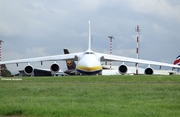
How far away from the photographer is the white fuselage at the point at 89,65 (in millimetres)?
40094

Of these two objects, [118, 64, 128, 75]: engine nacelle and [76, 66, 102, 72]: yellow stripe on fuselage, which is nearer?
[76, 66, 102, 72]: yellow stripe on fuselage

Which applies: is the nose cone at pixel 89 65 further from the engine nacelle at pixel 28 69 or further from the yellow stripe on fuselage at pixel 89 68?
the engine nacelle at pixel 28 69

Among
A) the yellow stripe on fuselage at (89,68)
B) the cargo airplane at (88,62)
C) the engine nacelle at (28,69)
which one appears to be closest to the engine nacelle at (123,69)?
the cargo airplane at (88,62)

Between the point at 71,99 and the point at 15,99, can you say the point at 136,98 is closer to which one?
the point at 71,99

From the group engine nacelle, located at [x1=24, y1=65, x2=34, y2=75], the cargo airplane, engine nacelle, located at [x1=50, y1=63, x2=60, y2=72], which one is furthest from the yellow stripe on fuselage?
engine nacelle, located at [x1=24, y1=65, x2=34, y2=75]

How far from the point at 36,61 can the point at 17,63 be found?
2.29m

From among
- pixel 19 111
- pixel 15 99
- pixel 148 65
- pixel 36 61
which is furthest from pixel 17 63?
pixel 19 111

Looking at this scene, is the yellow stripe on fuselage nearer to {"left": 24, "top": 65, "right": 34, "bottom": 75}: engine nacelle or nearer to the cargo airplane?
the cargo airplane

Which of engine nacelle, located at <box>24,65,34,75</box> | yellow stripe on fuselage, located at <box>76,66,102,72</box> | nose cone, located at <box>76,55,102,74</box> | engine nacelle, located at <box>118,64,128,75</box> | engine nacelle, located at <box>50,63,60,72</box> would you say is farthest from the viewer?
engine nacelle, located at <box>50,63,60,72</box>

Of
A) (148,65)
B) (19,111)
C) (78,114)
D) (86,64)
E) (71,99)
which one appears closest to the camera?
(78,114)

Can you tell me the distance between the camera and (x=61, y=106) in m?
11.4

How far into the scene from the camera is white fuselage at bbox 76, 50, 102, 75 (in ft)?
132

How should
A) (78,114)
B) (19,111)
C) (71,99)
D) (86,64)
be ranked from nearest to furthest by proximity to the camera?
(78,114)
(19,111)
(71,99)
(86,64)

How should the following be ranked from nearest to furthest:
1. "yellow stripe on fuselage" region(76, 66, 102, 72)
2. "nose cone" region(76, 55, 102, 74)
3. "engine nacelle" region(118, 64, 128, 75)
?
"nose cone" region(76, 55, 102, 74)
"yellow stripe on fuselage" region(76, 66, 102, 72)
"engine nacelle" region(118, 64, 128, 75)
